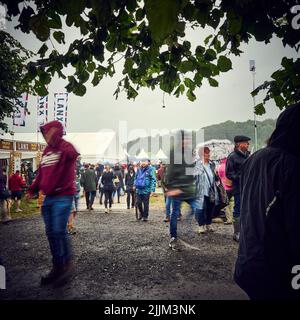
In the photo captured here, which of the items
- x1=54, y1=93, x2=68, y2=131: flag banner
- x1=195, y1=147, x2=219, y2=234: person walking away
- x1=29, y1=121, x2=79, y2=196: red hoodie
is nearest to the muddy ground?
x1=195, y1=147, x2=219, y2=234: person walking away

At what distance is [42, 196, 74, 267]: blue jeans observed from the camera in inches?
142

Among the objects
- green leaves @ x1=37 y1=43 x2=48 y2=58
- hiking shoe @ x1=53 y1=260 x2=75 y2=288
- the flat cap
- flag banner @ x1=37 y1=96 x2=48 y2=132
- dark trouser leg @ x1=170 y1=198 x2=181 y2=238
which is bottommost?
hiking shoe @ x1=53 y1=260 x2=75 y2=288

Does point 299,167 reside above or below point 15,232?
above

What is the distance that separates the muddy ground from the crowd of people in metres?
0.38

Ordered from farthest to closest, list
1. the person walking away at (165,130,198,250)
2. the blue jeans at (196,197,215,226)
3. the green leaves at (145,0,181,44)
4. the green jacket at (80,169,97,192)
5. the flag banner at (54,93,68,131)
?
the flag banner at (54,93,68,131), the green jacket at (80,169,97,192), the blue jeans at (196,197,215,226), the person walking away at (165,130,198,250), the green leaves at (145,0,181,44)

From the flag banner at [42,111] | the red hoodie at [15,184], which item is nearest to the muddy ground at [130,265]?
the red hoodie at [15,184]

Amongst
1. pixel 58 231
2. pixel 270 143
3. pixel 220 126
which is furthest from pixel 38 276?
pixel 220 126

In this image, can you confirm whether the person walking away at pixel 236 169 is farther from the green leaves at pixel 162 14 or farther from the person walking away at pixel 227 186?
the green leaves at pixel 162 14

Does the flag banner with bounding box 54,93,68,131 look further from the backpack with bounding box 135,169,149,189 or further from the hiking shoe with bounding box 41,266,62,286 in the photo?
the hiking shoe with bounding box 41,266,62,286

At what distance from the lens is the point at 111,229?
749cm

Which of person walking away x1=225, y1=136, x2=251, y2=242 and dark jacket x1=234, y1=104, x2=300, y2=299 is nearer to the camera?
dark jacket x1=234, y1=104, x2=300, y2=299

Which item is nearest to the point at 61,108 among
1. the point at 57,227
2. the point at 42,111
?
the point at 42,111

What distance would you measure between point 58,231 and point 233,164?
3.87 meters
